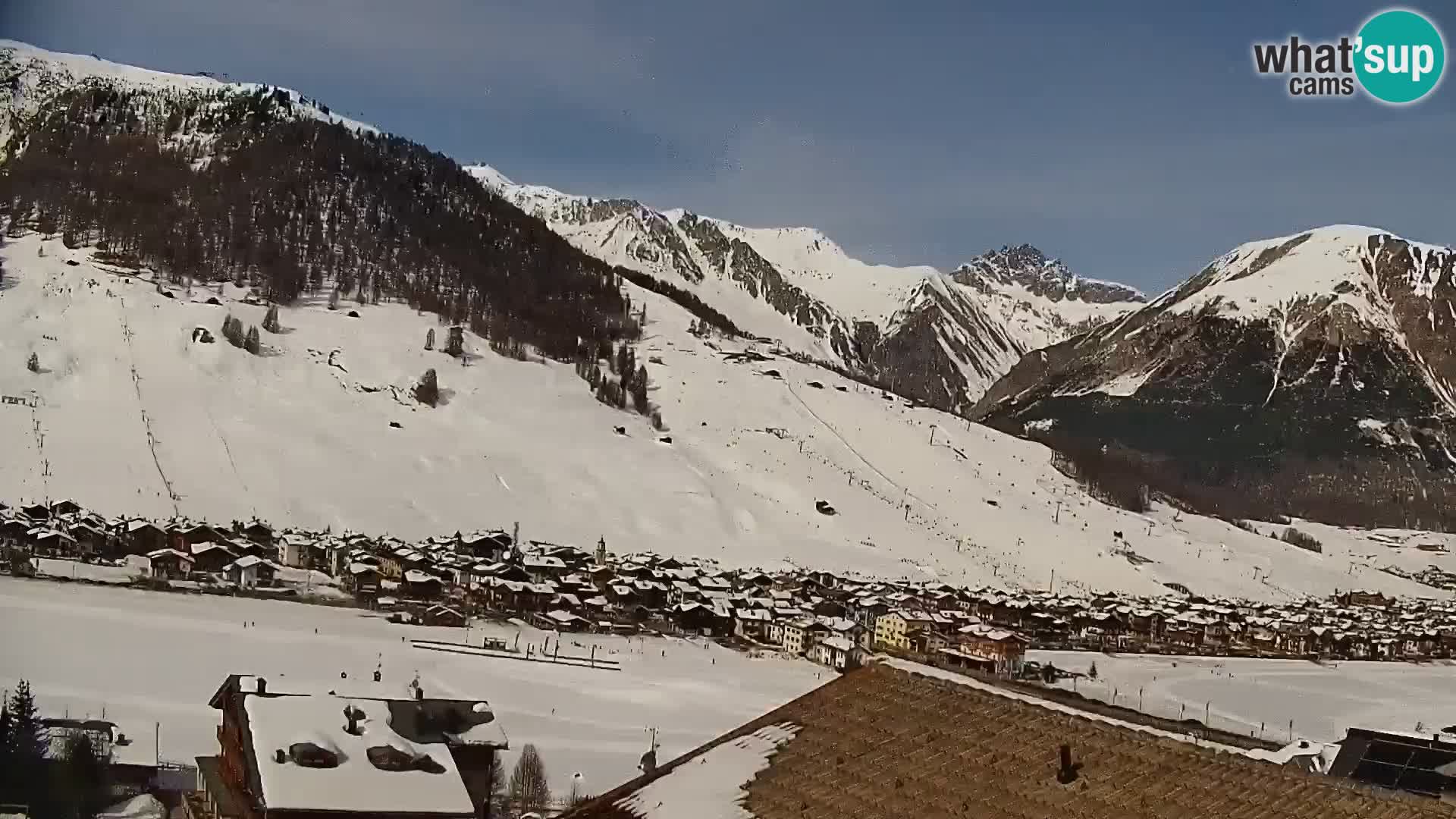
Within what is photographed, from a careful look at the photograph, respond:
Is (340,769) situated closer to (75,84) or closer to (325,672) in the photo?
(325,672)

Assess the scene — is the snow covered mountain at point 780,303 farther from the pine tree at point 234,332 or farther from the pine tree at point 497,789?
the pine tree at point 497,789

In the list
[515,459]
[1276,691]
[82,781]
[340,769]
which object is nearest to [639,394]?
[515,459]

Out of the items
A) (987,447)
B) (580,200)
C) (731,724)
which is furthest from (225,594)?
(580,200)

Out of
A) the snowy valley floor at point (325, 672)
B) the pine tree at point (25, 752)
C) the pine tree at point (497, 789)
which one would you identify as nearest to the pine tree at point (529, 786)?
the pine tree at point (497, 789)

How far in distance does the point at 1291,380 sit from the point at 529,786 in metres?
119

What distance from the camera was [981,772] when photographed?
3266mm

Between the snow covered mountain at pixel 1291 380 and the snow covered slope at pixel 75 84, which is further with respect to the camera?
the snow covered mountain at pixel 1291 380

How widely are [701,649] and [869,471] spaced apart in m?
24.9

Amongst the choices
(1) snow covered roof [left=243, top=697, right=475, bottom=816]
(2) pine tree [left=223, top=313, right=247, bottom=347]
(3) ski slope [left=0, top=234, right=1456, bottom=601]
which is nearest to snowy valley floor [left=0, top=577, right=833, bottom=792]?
(1) snow covered roof [left=243, top=697, right=475, bottom=816]

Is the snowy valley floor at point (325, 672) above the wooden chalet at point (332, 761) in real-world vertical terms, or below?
below

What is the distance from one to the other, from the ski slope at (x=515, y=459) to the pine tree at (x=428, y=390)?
44 cm

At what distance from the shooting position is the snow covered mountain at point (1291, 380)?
98250mm

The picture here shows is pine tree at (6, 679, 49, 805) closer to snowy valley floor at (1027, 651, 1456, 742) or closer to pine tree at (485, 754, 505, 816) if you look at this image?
pine tree at (485, 754, 505, 816)

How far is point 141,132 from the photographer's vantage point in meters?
58.9
